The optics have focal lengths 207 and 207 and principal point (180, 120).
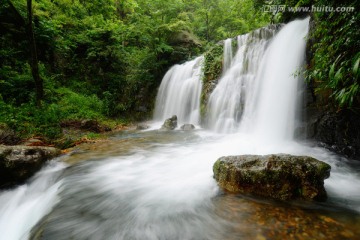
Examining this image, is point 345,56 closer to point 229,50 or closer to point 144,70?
point 229,50

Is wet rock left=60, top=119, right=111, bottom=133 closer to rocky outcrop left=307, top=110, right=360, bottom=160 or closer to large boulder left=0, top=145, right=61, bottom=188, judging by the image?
large boulder left=0, top=145, right=61, bottom=188

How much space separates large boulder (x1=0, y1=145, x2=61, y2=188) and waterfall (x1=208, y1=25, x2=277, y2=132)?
6093 mm

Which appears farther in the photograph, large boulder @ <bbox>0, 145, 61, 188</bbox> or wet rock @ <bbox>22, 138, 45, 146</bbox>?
wet rock @ <bbox>22, 138, 45, 146</bbox>

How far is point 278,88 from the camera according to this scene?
20.3ft

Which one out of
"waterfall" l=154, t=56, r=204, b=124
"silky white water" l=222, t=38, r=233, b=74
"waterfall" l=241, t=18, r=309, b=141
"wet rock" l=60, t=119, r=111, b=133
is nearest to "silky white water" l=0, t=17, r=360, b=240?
"waterfall" l=241, t=18, r=309, b=141

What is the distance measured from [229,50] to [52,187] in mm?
8631

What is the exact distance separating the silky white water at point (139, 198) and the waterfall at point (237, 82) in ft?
8.71

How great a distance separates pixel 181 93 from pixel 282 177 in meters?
9.77

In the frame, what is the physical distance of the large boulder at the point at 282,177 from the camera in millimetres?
2721

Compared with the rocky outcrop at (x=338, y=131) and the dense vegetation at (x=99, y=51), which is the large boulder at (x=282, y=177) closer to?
the rocky outcrop at (x=338, y=131)

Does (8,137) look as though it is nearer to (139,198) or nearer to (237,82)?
(139,198)

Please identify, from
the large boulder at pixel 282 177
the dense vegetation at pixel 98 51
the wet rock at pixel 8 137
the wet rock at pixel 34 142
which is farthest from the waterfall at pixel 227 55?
the wet rock at pixel 8 137

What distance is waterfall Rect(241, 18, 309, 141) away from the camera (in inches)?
225

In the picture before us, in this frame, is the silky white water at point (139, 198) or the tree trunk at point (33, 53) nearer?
the silky white water at point (139, 198)
